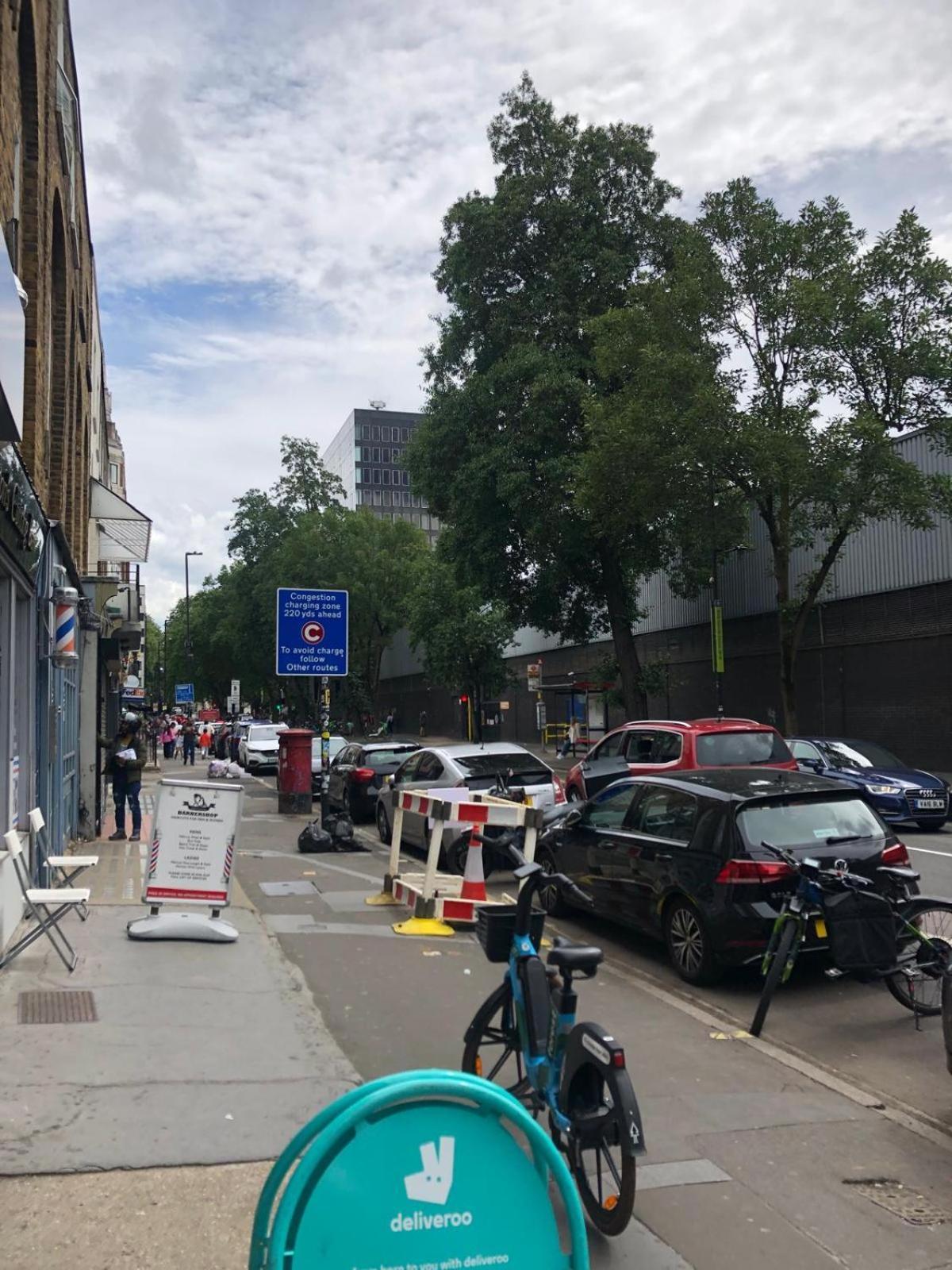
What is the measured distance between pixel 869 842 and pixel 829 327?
18024 mm

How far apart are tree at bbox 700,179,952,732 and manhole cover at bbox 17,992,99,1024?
19.0 metres

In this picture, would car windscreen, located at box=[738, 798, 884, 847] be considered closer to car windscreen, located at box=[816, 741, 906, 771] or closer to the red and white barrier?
the red and white barrier

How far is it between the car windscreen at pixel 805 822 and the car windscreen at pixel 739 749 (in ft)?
18.6

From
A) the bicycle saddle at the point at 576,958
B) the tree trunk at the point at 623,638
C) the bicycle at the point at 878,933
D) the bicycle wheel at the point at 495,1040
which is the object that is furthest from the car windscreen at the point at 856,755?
the bicycle saddle at the point at 576,958

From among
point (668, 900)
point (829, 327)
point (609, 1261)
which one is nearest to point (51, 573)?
point (668, 900)

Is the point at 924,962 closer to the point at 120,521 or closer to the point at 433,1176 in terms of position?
the point at 433,1176

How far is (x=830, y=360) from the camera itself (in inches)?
955

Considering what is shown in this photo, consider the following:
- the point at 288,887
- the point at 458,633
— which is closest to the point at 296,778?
the point at 288,887

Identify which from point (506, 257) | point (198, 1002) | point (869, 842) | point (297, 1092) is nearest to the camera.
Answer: point (297, 1092)

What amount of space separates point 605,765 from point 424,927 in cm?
642

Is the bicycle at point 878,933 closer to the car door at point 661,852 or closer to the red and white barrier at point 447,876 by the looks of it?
the car door at point 661,852

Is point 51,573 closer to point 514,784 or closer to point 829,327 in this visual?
point 514,784

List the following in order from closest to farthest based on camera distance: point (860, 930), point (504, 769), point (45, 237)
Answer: point (860, 930)
point (45, 237)
point (504, 769)

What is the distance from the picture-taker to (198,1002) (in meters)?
7.12
